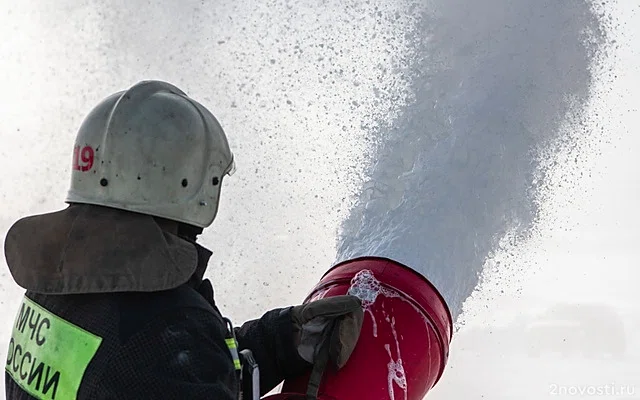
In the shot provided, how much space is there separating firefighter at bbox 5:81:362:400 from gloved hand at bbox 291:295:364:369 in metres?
0.59

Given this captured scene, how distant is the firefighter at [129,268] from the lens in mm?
1886

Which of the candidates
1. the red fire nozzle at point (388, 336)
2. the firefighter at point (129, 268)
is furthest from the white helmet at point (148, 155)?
the red fire nozzle at point (388, 336)

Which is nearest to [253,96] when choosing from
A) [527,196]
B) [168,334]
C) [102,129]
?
[527,196]

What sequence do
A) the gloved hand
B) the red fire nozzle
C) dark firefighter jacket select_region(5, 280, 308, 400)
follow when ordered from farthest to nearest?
the red fire nozzle → the gloved hand → dark firefighter jacket select_region(5, 280, 308, 400)

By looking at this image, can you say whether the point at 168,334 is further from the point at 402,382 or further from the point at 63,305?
the point at 402,382

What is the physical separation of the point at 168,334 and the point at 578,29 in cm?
387

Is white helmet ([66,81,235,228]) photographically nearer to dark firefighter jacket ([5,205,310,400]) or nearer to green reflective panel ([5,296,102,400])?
dark firefighter jacket ([5,205,310,400])

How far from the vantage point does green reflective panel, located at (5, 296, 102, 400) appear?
1.93 m

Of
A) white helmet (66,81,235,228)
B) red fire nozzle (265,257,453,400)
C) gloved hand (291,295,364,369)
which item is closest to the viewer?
white helmet (66,81,235,228)

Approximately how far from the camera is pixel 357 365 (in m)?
2.85

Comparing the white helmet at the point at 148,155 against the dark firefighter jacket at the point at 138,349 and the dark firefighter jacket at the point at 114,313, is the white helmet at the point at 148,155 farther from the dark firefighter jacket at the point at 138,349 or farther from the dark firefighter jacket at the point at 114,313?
the dark firefighter jacket at the point at 138,349

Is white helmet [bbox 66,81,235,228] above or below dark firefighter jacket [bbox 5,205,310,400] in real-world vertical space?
above

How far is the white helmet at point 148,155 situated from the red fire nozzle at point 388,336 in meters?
0.91

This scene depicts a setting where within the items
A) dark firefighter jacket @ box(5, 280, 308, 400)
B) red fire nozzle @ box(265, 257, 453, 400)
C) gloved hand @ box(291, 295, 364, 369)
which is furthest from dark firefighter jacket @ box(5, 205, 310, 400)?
red fire nozzle @ box(265, 257, 453, 400)
